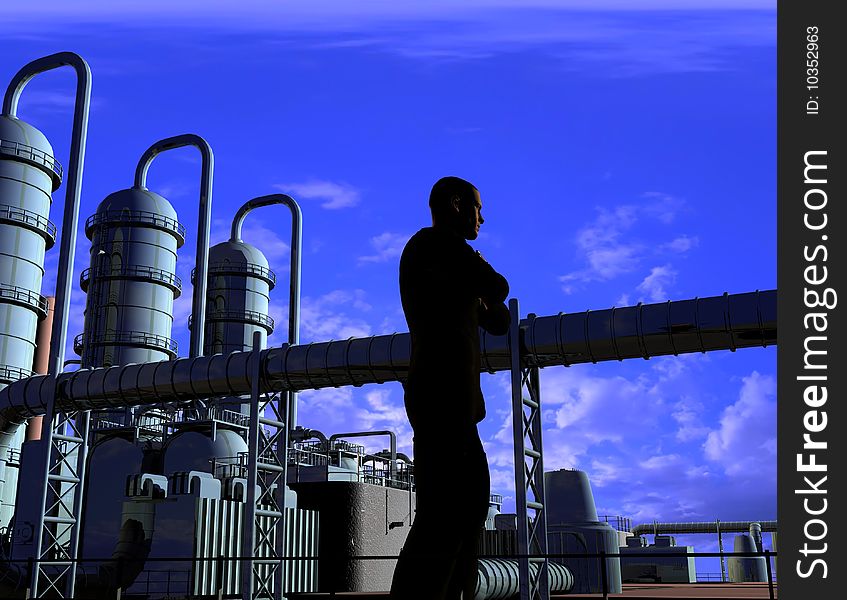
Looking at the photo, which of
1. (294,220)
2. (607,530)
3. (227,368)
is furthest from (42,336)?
(607,530)

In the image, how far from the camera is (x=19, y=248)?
29.0 meters

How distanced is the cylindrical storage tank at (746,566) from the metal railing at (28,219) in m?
28.8

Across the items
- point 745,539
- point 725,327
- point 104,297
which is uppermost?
point 104,297

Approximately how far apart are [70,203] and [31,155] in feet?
28.3

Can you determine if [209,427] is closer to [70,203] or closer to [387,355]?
[70,203]

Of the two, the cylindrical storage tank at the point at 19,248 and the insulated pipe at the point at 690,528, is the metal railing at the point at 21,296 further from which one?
the insulated pipe at the point at 690,528

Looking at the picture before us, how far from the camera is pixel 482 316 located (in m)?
4.90

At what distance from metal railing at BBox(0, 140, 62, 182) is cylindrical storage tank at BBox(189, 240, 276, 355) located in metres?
8.62

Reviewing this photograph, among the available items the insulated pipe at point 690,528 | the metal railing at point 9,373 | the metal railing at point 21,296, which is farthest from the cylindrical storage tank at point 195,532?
the insulated pipe at point 690,528

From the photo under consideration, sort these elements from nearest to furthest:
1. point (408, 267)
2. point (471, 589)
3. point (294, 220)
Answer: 1. point (471, 589)
2. point (408, 267)
3. point (294, 220)

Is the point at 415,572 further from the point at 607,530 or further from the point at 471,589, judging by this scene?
the point at 607,530

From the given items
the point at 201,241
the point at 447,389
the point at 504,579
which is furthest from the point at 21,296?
the point at 447,389

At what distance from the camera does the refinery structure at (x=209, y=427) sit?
16547mm
